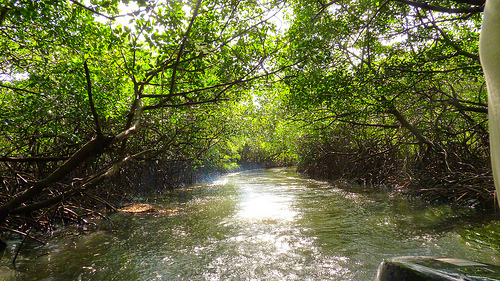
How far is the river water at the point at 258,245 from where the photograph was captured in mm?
3324

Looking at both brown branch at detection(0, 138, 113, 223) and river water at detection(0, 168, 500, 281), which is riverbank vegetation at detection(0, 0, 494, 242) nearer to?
brown branch at detection(0, 138, 113, 223)

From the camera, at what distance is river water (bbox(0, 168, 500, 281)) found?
332 centimetres

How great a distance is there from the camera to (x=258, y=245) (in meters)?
4.19

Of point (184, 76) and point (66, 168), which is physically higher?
point (184, 76)

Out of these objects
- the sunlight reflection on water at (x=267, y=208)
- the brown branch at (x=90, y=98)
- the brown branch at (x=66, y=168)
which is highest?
the brown branch at (x=90, y=98)

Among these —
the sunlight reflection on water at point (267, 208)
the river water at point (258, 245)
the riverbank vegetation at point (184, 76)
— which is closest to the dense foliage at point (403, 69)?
the riverbank vegetation at point (184, 76)

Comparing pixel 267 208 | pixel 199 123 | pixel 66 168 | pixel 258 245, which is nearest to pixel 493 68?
pixel 66 168

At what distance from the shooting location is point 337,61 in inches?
216

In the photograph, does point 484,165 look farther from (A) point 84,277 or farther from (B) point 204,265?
(A) point 84,277

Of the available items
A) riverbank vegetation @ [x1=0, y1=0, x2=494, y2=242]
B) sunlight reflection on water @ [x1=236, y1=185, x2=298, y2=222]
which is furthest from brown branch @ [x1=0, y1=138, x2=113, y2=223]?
sunlight reflection on water @ [x1=236, y1=185, x2=298, y2=222]

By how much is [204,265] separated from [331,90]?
14.0 feet

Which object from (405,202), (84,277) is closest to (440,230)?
(405,202)

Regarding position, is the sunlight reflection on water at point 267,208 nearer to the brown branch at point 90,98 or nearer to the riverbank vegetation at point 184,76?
the riverbank vegetation at point 184,76

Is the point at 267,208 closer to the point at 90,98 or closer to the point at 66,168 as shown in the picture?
the point at 66,168
